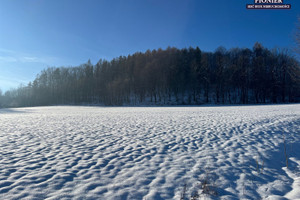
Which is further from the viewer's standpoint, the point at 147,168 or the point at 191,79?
the point at 191,79

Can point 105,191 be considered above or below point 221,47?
below

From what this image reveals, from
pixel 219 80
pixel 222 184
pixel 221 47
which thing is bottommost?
pixel 222 184

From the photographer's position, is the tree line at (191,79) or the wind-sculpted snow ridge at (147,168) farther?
the tree line at (191,79)

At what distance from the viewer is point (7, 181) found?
347 cm

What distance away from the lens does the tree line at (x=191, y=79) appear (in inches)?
1785

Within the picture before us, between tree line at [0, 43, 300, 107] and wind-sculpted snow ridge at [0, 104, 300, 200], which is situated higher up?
tree line at [0, 43, 300, 107]

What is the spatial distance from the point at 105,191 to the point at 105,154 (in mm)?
2183

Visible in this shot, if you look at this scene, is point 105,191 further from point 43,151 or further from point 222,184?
point 43,151

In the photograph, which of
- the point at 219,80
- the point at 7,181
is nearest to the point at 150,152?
the point at 7,181

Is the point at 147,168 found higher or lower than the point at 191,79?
lower

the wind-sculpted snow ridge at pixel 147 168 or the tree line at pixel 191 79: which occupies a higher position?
the tree line at pixel 191 79

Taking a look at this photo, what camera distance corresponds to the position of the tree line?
4534 cm

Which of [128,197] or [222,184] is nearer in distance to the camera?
[128,197]

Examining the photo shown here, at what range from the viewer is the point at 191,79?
145 feet
